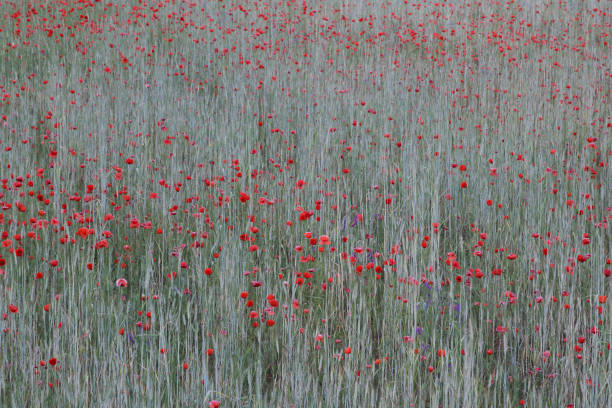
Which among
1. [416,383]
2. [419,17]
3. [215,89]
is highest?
[419,17]

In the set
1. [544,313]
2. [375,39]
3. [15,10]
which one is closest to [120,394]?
[544,313]

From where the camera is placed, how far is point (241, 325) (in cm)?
235

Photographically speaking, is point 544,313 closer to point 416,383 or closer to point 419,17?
point 416,383

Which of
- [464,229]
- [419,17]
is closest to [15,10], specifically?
[419,17]

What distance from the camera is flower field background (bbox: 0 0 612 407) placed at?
2.11 metres

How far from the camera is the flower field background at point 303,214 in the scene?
211 centimetres

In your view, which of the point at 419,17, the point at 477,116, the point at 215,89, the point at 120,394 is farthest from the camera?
the point at 419,17

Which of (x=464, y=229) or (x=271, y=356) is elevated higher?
(x=464, y=229)

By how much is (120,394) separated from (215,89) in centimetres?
475

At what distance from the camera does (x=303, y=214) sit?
2.67 metres

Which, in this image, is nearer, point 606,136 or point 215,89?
point 606,136

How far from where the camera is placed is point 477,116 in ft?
17.0

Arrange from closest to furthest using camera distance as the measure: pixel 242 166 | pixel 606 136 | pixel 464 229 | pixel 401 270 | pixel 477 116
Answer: pixel 401 270 < pixel 464 229 < pixel 242 166 < pixel 606 136 < pixel 477 116

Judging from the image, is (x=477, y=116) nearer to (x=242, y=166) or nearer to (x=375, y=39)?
(x=242, y=166)
